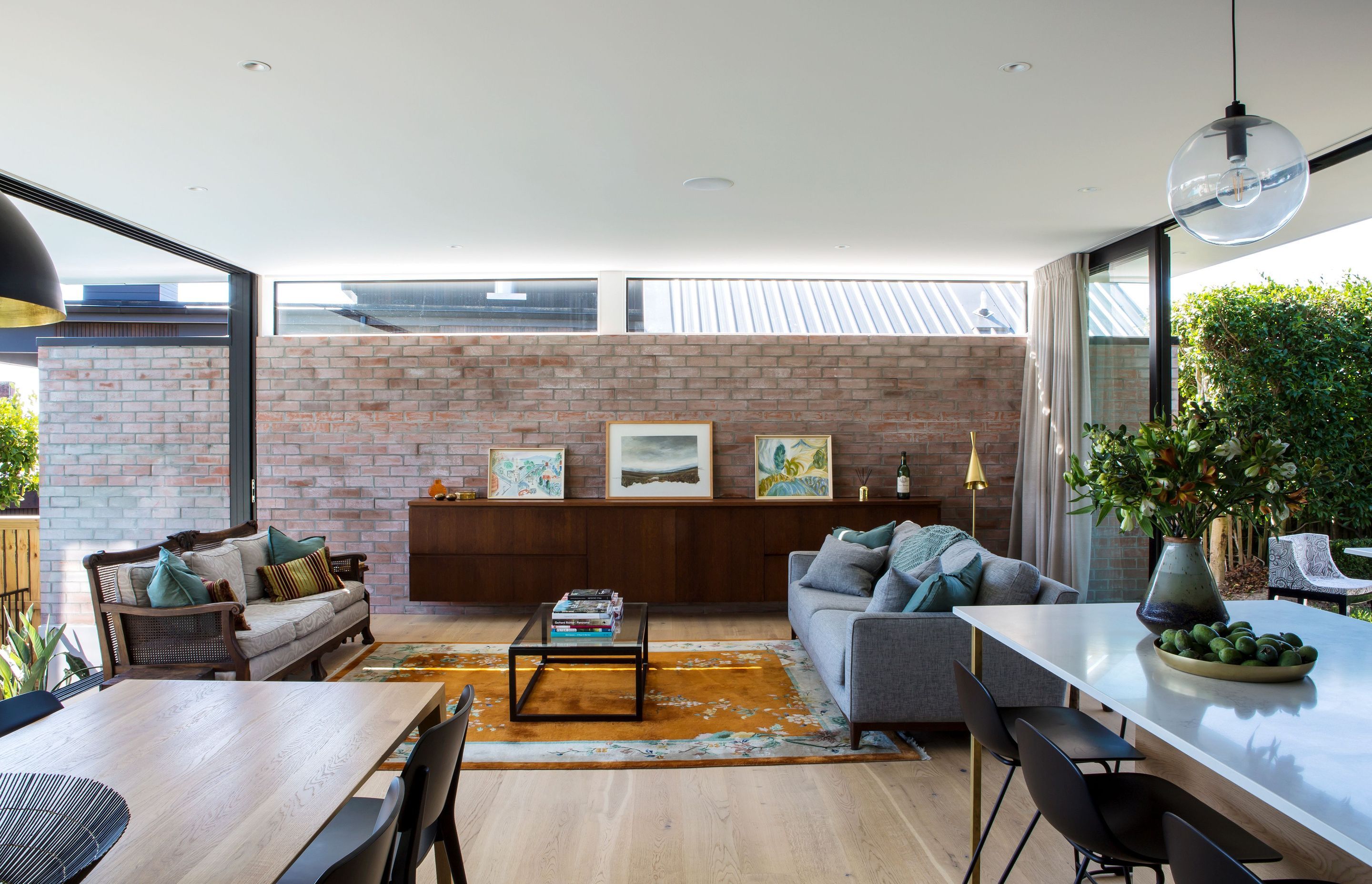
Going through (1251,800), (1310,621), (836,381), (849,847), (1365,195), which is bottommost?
(849,847)

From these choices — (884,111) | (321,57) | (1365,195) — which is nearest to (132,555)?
(321,57)

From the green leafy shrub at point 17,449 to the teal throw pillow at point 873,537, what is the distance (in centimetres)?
528

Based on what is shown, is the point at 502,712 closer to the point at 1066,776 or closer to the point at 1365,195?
the point at 1066,776

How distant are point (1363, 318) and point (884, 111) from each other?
14.1 feet

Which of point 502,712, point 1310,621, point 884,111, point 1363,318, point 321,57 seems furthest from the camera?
point 1363,318

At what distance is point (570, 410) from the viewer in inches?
242

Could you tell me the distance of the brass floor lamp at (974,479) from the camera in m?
5.79

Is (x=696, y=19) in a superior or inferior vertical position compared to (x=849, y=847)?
superior

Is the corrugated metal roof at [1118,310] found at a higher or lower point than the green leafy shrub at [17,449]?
higher

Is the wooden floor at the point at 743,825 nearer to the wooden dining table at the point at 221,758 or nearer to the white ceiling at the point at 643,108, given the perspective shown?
the wooden dining table at the point at 221,758

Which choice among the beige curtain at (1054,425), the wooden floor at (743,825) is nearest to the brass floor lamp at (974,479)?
the beige curtain at (1054,425)

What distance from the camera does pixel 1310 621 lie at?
230 cm

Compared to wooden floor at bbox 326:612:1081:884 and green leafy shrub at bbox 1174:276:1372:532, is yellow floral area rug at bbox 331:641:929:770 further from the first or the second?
green leafy shrub at bbox 1174:276:1372:532

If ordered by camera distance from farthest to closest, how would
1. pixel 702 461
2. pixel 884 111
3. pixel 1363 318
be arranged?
1. pixel 702 461
2. pixel 1363 318
3. pixel 884 111
